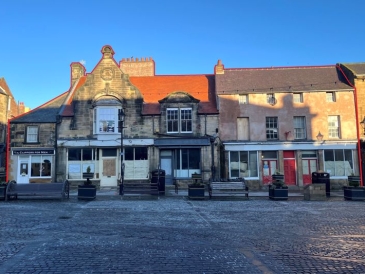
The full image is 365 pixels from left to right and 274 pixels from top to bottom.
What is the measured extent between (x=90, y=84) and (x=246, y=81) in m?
13.1

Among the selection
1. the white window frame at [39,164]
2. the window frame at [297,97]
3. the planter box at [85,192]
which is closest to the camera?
the planter box at [85,192]

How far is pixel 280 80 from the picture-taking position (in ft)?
87.6

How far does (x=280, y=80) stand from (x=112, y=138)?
14.9 metres

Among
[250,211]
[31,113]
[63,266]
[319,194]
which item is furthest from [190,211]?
[31,113]

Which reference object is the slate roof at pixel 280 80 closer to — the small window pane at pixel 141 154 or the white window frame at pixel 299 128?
the white window frame at pixel 299 128

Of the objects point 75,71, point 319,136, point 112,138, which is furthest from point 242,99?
point 75,71

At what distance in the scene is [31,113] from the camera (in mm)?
25828

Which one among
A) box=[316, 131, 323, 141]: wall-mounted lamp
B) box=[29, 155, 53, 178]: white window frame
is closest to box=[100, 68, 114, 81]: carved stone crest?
box=[29, 155, 53, 178]: white window frame

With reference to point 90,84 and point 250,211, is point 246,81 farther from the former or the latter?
point 250,211

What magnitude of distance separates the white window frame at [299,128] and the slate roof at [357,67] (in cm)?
581

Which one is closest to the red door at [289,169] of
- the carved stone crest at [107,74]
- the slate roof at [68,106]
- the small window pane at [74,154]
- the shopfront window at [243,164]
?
the shopfront window at [243,164]

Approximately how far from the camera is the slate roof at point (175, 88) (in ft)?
83.7

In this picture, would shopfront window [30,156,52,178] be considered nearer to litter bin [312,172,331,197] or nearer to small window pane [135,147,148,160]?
small window pane [135,147,148,160]

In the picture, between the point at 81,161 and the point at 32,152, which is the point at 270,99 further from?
the point at 32,152
